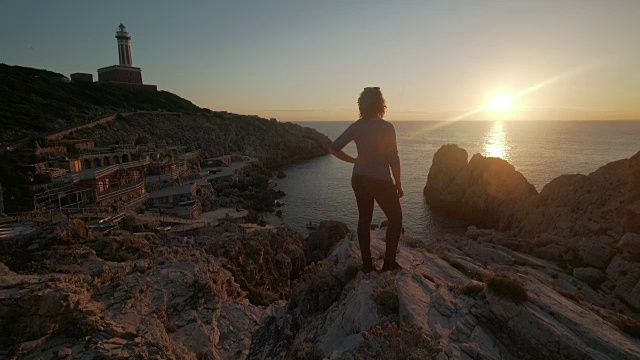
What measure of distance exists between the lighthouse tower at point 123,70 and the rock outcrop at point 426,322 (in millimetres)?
100427

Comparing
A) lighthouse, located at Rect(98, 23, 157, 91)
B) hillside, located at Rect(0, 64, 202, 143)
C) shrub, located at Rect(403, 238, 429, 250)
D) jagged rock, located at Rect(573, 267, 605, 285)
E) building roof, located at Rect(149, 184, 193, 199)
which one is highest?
lighthouse, located at Rect(98, 23, 157, 91)

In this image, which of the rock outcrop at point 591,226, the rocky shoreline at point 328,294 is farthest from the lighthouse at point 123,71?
the rock outcrop at point 591,226

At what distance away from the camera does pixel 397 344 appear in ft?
11.9

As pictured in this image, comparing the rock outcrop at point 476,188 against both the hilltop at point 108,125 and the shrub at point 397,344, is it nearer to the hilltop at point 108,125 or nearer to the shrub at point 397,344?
the shrub at point 397,344

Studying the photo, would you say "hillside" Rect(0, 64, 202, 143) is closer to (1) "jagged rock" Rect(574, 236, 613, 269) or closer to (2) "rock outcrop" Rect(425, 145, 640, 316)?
(2) "rock outcrop" Rect(425, 145, 640, 316)

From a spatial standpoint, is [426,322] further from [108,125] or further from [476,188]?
[108,125]

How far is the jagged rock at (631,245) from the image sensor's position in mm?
17892

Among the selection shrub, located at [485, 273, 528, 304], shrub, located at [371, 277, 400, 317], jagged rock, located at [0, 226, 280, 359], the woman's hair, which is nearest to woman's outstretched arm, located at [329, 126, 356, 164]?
the woman's hair

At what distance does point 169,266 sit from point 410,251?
32.3ft

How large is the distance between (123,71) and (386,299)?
349 feet

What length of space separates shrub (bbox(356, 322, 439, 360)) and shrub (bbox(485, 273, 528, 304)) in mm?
1893

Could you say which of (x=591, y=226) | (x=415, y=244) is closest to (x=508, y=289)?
(x=415, y=244)

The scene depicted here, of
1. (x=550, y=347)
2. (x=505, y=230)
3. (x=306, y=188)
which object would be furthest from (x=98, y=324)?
(x=306, y=188)

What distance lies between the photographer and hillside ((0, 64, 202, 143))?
1850 inches
